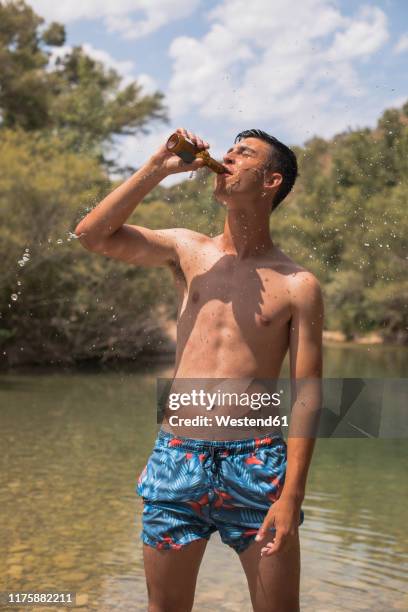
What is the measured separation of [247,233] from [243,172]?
19 centimetres

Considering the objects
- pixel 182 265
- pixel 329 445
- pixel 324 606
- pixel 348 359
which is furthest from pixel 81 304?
pixel 182 265

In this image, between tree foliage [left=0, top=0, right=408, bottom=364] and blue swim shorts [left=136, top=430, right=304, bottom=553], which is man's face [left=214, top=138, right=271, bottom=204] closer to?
blue swim shorts [left=136, top=430, right=304, bottom=553]

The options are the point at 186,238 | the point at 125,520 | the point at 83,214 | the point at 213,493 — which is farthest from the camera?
the point at 83,214

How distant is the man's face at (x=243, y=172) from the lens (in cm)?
281

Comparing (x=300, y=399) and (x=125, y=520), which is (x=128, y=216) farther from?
(x=125, y=520)

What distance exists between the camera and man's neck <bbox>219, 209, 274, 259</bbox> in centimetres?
287

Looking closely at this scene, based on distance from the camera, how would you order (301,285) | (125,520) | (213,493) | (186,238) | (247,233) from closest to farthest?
(213,493) → (301,285) → (247,233) → (186,238) → (125,520)

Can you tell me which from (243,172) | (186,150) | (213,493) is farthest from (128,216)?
(213,493)

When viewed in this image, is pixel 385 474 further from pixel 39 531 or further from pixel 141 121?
pixel 141 121

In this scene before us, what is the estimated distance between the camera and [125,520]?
20.7 feet

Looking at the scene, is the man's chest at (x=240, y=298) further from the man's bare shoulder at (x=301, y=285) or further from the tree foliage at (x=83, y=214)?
the tree foliage at (x=83, y=214)

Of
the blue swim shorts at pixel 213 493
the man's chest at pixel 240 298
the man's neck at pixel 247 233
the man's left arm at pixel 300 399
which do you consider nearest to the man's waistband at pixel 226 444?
the blue swim shorts at pixel 213 493

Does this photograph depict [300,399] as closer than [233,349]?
Yes

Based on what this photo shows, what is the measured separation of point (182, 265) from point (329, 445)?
7.79 metres
